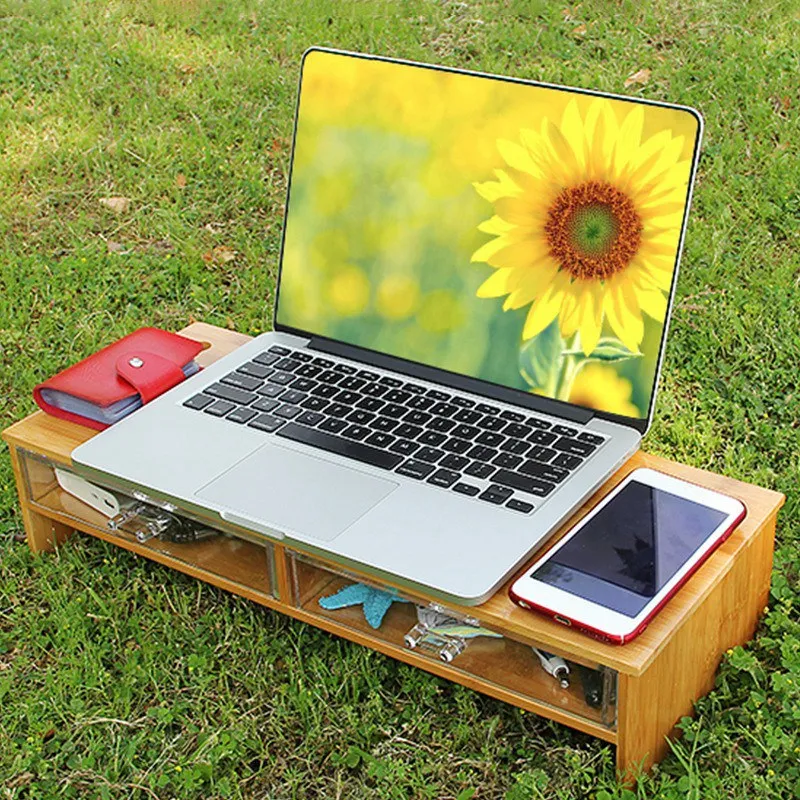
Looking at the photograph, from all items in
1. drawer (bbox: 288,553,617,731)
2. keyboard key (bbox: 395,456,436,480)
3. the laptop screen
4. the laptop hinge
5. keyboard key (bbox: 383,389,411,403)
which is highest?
the laptop screen

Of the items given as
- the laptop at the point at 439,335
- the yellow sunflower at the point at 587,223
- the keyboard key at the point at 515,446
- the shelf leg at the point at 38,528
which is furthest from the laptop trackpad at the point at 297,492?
the shelf leg at the point at 38,528

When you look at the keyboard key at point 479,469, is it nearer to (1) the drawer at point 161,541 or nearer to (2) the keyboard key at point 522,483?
(2) the keyboard key at point 522,483

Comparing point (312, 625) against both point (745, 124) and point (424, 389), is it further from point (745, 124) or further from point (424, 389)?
point (745, 124)

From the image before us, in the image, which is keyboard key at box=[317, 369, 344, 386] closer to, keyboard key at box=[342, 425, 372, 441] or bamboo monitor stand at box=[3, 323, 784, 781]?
keyboard key at box=[342, 425, 372, 441]

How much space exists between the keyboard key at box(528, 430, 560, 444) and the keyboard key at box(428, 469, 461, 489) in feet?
0.55

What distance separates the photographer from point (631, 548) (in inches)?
78.3

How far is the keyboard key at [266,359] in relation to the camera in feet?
8.24

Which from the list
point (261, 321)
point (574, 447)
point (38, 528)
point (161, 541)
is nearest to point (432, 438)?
point (574, 447)

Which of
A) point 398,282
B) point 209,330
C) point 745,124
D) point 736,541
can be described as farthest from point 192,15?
point 736,541

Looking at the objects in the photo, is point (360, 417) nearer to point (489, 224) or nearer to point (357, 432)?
point (357, 432)

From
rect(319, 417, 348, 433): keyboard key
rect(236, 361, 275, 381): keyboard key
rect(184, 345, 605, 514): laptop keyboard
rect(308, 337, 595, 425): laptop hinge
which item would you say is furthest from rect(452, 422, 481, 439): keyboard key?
rect(236, 361, 275, 381): keyboard key

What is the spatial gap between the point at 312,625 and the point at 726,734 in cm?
76

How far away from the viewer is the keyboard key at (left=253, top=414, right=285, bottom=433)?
231 centimetres

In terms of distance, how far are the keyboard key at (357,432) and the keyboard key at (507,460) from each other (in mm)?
250
